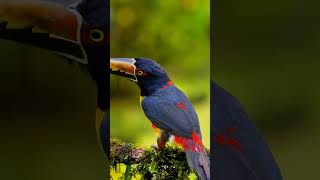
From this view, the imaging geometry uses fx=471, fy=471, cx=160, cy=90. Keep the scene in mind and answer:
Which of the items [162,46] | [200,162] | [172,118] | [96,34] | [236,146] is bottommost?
[200,162]

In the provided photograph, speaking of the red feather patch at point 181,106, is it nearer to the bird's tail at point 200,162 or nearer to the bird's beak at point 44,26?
the bird's tail at point 200,162

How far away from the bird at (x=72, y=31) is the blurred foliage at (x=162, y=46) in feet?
0.28

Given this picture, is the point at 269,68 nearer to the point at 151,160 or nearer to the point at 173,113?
→ the point at 173,113

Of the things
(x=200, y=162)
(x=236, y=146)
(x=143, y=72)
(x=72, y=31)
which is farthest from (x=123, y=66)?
(x=236, y=146)

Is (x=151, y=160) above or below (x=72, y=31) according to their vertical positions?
below

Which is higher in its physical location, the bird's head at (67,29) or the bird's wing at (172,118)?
the bird's head at (67,29)

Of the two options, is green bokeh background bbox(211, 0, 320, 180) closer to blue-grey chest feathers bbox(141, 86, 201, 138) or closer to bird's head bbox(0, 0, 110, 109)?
blue-grey chest feathers bbox(141, 86, 201, 138)

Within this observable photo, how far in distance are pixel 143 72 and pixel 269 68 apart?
101 centimetres

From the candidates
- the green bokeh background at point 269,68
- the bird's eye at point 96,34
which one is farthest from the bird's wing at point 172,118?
the bird's eye at point 96,34

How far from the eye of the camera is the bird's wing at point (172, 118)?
3.77 m

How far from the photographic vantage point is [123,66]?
3.78m

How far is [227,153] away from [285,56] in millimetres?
903

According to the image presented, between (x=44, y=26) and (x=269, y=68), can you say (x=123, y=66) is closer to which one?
(x=44, y=26)

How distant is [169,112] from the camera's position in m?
3.78
